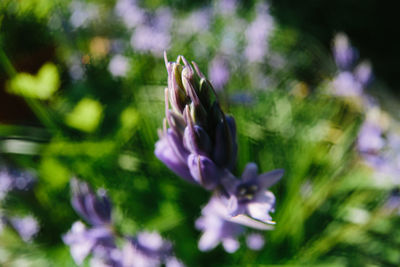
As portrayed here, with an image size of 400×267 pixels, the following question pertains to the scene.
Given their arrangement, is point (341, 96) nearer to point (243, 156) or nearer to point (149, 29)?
point (243, 156)

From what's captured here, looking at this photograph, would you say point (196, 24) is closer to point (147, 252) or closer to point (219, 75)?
point (219, 75)

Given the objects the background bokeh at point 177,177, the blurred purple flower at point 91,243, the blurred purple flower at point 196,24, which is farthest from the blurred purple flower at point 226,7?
the blurred purple flower at point 91,243

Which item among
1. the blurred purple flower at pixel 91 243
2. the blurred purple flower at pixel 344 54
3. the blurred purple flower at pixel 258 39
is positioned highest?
the blurred purple flower at pixel 258 39

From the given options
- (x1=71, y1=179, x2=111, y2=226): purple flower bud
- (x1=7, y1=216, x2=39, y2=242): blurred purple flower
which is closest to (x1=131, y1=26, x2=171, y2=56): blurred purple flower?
(x1=71, y1=179, x2=111, y2=226): purple flower bud

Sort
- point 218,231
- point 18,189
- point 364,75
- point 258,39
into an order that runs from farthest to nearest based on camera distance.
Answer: point 258,39 → point 18,189 → point 364,75 → point 218,231

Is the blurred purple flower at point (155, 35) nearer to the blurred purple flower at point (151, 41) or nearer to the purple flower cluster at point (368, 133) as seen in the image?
the blurred purple flower at point (151, 41)

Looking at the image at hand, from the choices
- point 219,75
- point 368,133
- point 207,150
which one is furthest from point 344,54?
point 207,150
